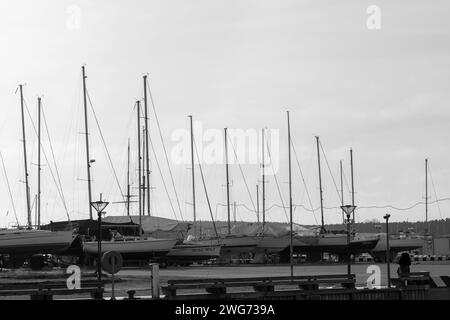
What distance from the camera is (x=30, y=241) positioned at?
72812 mm

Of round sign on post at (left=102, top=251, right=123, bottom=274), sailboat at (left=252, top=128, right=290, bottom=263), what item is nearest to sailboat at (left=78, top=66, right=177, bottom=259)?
sailboat at (left=252, top=128, right=290, bottom=263)

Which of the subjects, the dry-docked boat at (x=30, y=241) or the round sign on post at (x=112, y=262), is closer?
the round sign on post at (x=112, y=262)

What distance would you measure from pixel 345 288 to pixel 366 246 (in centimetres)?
6798

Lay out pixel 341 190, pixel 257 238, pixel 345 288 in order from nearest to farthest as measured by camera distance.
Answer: pixel 345 288 < pixel 257 238 < pixel 341 190

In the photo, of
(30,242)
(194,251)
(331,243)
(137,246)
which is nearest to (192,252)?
(194,251)

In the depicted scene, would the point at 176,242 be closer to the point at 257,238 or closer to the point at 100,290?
the point at 257,238

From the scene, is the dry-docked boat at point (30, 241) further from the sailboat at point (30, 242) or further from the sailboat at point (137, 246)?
the sailboat at point (137, 246)

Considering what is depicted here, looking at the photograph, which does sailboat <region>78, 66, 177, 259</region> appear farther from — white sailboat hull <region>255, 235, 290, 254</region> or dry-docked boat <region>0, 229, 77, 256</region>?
white sailboat hull <region>255, 235, 290, 254</region>

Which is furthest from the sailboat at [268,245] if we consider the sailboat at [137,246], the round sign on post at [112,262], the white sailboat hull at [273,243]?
the round sign on post at [112,262]

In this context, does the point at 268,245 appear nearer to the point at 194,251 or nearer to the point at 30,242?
the point at 194,251

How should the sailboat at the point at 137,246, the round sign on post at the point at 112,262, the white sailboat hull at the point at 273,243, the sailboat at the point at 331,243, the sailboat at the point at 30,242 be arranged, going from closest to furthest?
the round sign on post at the point at 112,262
the sailboat at the point at 30,242
the sailboat at the point at 137,246
the white sailboat hull at the point at 273,243
the sailboat at the point at 331,243

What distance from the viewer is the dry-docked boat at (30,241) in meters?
72.9
